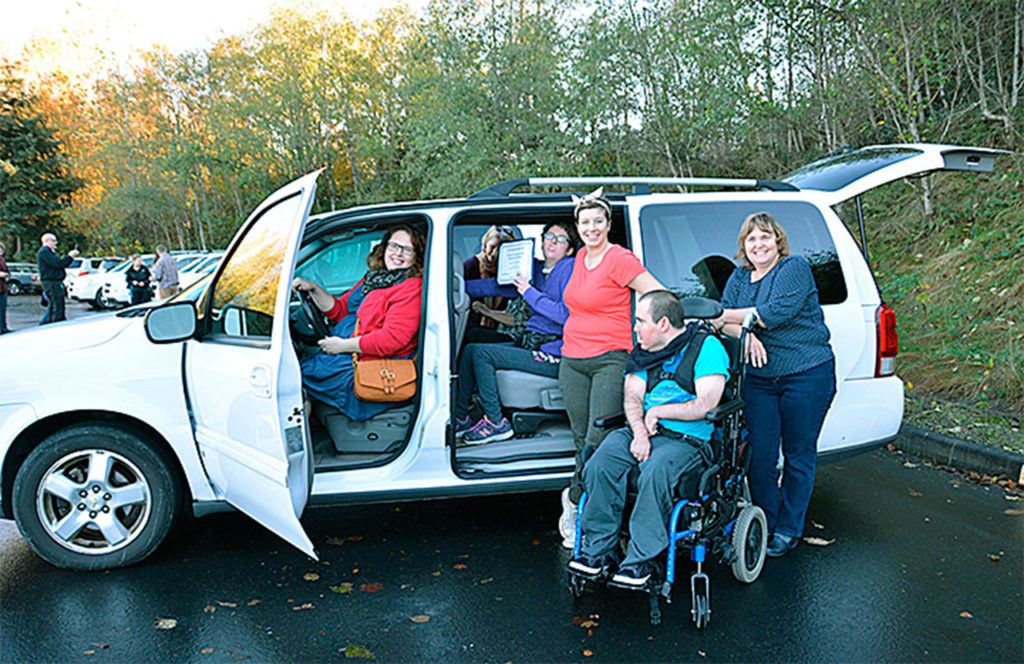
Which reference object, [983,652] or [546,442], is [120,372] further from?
[983,652]

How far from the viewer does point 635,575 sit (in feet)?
10.8

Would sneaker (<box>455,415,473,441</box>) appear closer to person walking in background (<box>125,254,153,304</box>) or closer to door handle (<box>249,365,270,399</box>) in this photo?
door handle (<box>249,365,270,399</box>)

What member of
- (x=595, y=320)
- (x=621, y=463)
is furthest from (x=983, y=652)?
(x=595, y=320)

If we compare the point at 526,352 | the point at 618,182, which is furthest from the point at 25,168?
the point at 618,182

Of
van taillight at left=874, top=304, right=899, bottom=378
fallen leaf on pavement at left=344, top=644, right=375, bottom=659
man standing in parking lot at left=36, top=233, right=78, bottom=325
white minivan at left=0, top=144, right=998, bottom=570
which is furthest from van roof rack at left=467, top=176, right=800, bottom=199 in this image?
man standing in parking lot at left=36, top=233, right=78, bottom=325

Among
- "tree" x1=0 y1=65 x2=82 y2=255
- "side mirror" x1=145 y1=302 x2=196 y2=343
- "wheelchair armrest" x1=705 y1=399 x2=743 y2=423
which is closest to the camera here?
"wheelchair armrest" x1=705 y1=399 x2=743 y2=423

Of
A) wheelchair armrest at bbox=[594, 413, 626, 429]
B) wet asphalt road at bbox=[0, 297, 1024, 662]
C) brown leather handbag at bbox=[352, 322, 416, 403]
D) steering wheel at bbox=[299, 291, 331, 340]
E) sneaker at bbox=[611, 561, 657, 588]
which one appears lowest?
wet asphalt road at bbox=[0, 297, 1024, 662]

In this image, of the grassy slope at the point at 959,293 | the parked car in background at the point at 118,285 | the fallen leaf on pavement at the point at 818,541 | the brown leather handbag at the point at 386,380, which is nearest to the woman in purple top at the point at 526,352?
the brown leather handbag at the point at 386,380

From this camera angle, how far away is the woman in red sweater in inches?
169

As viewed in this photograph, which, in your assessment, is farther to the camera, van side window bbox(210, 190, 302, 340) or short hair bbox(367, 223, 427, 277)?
short hair bbox(367, 223, 427, 277)

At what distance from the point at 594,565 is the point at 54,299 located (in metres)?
15.6

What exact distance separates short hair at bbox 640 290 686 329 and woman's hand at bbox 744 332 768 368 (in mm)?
437

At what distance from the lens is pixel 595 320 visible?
4.09 metres

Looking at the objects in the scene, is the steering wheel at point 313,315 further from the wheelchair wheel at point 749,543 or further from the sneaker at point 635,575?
the wheelchair wheel at point 749,543
